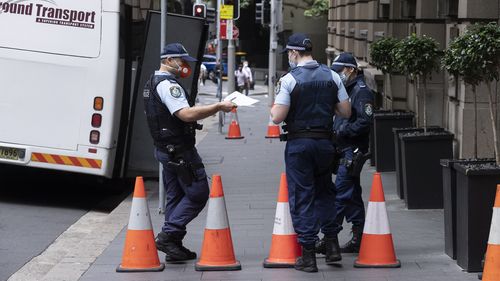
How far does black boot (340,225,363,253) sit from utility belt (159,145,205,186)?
62.1 inches

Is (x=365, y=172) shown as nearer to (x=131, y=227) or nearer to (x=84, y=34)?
(x=84, y=34)

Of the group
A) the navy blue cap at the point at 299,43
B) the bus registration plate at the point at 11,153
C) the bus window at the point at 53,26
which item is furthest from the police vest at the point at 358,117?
the bus registration plate at the point at 11,153

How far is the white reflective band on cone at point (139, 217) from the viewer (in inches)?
340

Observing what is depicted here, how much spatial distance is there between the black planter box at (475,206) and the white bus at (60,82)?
5.77m

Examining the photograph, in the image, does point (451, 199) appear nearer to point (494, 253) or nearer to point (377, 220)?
point (377, 220)

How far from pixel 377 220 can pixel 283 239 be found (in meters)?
0.82

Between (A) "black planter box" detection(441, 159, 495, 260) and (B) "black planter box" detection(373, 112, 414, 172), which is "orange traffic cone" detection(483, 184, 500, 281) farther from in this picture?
(B) "black planter box" detection(373, 112, 414, 172)

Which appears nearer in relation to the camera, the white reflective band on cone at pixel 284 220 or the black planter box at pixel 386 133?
the white reflective band on cone at pixel 284 220

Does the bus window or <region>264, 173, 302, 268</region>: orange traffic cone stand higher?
the bus window

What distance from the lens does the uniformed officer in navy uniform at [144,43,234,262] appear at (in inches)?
343

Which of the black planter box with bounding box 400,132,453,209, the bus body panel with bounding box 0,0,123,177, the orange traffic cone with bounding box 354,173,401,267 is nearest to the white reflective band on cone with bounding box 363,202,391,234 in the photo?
the orange traffic cone with bounding box 354,173,401,267

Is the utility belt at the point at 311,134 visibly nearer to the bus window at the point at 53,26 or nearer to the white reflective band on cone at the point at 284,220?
the white reflective band on cone at the point at 284,220

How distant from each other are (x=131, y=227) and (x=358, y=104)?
2368 mm

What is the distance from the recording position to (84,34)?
12.8m
